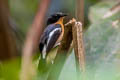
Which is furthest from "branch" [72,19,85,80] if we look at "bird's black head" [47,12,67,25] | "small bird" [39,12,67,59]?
"bird's black head" [47,12,67,25]

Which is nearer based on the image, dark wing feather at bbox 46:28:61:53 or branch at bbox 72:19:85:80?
branch at bbox 72:19:85:80

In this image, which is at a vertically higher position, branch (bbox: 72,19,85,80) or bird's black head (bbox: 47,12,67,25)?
branch (bbox: 72,19,85,80)

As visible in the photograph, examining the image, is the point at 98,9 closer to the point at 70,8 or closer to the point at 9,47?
the point at 9,47

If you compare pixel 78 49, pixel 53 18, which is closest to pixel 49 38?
pixel 53 18

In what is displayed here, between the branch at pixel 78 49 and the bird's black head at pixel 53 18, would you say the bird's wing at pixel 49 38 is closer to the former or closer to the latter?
the bird's black head at pixel 53 18

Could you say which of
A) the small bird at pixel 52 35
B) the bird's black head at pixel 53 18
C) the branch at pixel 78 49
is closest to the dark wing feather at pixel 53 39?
the small bird at pixel 52 35

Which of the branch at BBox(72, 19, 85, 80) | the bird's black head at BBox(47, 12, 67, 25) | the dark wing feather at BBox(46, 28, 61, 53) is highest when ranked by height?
the branch at BBox(72, 19, 85, 80)

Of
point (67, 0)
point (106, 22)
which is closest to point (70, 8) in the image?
point (67, 0)

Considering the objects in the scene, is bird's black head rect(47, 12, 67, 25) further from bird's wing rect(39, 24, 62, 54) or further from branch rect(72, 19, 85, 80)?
branch rect(72, 19, 85, 80)
